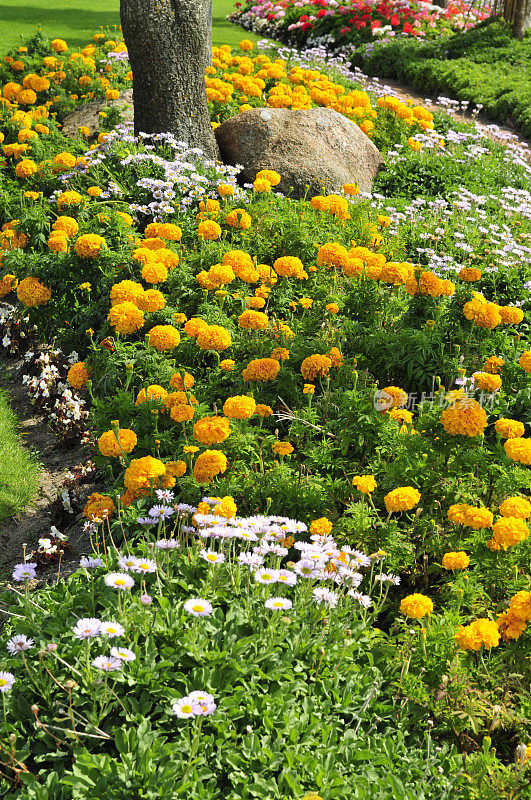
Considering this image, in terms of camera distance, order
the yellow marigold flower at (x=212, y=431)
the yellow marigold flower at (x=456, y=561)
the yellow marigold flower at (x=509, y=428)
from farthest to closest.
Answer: the yellow marigold flower at (x=212, y=431), the yellow marigold flower at (x=509, y=428), the yellow marigold flower at (x=456, y=561)

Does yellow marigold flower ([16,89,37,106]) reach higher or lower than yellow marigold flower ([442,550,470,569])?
higher

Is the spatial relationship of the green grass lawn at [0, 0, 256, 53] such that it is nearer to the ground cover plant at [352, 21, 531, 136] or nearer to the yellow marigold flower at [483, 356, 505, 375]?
the ground cover plant at [352, 21, 531, 136]

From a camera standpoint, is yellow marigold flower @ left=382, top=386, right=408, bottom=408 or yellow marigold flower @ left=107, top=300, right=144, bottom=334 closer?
yellow marigold flower @ left=382, top=386, right=408, bottom=408

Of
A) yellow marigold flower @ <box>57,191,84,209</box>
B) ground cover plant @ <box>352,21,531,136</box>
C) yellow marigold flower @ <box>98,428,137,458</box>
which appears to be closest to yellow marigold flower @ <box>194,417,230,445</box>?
yellow marigold flower @ <box>98,428,137,458</box>

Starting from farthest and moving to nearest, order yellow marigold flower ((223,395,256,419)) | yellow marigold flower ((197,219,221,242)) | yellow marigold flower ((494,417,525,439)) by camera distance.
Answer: yellow marigold flower ((197,219,221,242)) < yellow marigold flower ((223,395,256,419)) < yellow marigold flower ((494,417,525,439))

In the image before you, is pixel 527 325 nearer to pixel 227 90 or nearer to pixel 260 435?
pixel 260 435

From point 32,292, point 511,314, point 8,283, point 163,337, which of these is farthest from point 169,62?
point 511,314

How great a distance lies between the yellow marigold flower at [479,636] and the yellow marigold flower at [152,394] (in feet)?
6.64

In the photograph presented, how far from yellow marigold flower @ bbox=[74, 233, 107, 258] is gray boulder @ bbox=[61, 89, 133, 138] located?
3.47m

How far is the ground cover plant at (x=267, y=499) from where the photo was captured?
7.61 ft

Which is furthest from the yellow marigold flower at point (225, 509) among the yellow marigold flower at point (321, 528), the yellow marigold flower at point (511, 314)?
the yellow marigold flower at point (511, 314)

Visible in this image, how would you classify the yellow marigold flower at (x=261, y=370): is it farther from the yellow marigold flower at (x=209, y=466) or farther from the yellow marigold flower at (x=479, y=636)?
the yellow marigold flower at (x=479, y=636)

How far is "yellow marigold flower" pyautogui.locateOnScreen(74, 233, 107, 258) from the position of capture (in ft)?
15.9

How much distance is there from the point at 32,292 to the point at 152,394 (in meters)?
1.63
